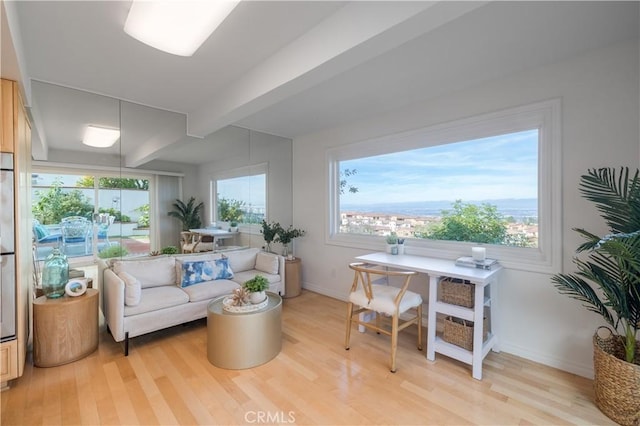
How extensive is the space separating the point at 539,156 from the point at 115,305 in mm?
3981

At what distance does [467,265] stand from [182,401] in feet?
8.22

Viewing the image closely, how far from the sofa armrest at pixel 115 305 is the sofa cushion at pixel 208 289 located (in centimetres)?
60

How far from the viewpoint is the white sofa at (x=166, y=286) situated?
2539 millimetres

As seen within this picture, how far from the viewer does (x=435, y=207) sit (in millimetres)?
3221

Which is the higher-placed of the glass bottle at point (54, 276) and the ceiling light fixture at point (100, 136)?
the ceiling light fixture at point (100, 136)

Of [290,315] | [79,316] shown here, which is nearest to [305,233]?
[290,315]

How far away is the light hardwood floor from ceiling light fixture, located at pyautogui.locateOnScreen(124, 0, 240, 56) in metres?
2.43

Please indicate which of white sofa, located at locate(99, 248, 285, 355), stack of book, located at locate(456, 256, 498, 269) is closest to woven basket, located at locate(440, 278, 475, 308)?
stack of book, located at locate(456, 256, 498, 269)

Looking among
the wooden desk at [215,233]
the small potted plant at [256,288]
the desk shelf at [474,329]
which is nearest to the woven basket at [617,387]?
the desk shelf at [474,329]

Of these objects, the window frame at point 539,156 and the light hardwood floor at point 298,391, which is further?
the window frame at point 539,156

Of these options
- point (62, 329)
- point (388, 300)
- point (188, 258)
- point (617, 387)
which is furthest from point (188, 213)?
point (617, 387)

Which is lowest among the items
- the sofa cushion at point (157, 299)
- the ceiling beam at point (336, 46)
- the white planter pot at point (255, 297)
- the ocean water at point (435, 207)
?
the sofa cushion at point (157, 299)

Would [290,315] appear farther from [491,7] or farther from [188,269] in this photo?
[491,7]

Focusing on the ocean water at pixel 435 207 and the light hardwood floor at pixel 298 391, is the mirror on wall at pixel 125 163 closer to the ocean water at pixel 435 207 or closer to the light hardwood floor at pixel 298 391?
the light hardwood floor at pixel 298 391
